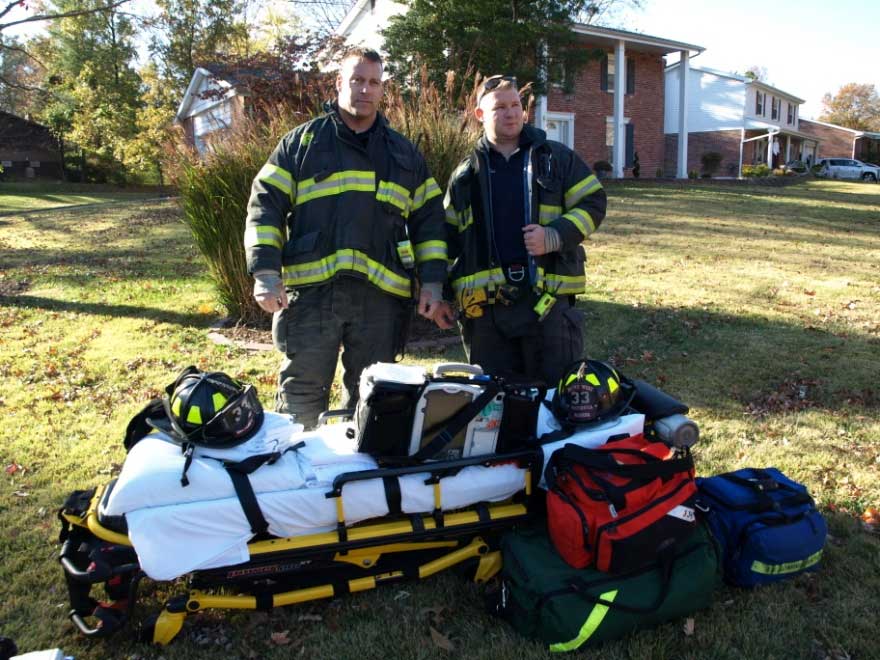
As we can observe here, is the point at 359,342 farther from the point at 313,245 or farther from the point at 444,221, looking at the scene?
the point at 444,221

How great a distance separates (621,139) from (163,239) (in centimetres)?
1718

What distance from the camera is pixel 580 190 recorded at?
11.6 ft

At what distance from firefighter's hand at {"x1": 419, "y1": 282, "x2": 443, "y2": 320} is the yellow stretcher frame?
1084mm

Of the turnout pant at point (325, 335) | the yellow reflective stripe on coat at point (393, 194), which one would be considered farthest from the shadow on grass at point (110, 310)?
the yellow reflective stripe on coat at point (393, 194)

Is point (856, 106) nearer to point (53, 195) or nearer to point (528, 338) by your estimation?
point (53, 195)

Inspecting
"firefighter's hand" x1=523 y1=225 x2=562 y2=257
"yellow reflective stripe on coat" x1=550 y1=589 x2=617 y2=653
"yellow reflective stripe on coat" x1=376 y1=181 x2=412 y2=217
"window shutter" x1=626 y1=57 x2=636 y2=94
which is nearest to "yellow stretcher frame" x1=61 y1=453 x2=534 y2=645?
"yellow reflective stripe on coat" x1=550 y1=589 x2=617 y2=653

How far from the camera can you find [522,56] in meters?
18.2

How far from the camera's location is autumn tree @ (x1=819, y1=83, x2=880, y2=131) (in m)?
70.1

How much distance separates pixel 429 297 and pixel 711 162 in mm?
31174

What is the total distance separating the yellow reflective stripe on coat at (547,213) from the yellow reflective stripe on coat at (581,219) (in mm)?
84

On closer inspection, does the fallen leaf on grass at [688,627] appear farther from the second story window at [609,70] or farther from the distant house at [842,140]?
the distant house at [842,140]

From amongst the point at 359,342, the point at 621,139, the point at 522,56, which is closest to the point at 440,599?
the point at 359,342

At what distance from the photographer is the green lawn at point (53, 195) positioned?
2283 cm

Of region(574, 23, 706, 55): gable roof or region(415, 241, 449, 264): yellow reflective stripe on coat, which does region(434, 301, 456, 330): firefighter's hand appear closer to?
region(415, 241, 449, 264): yellow reflective stripe on coat
